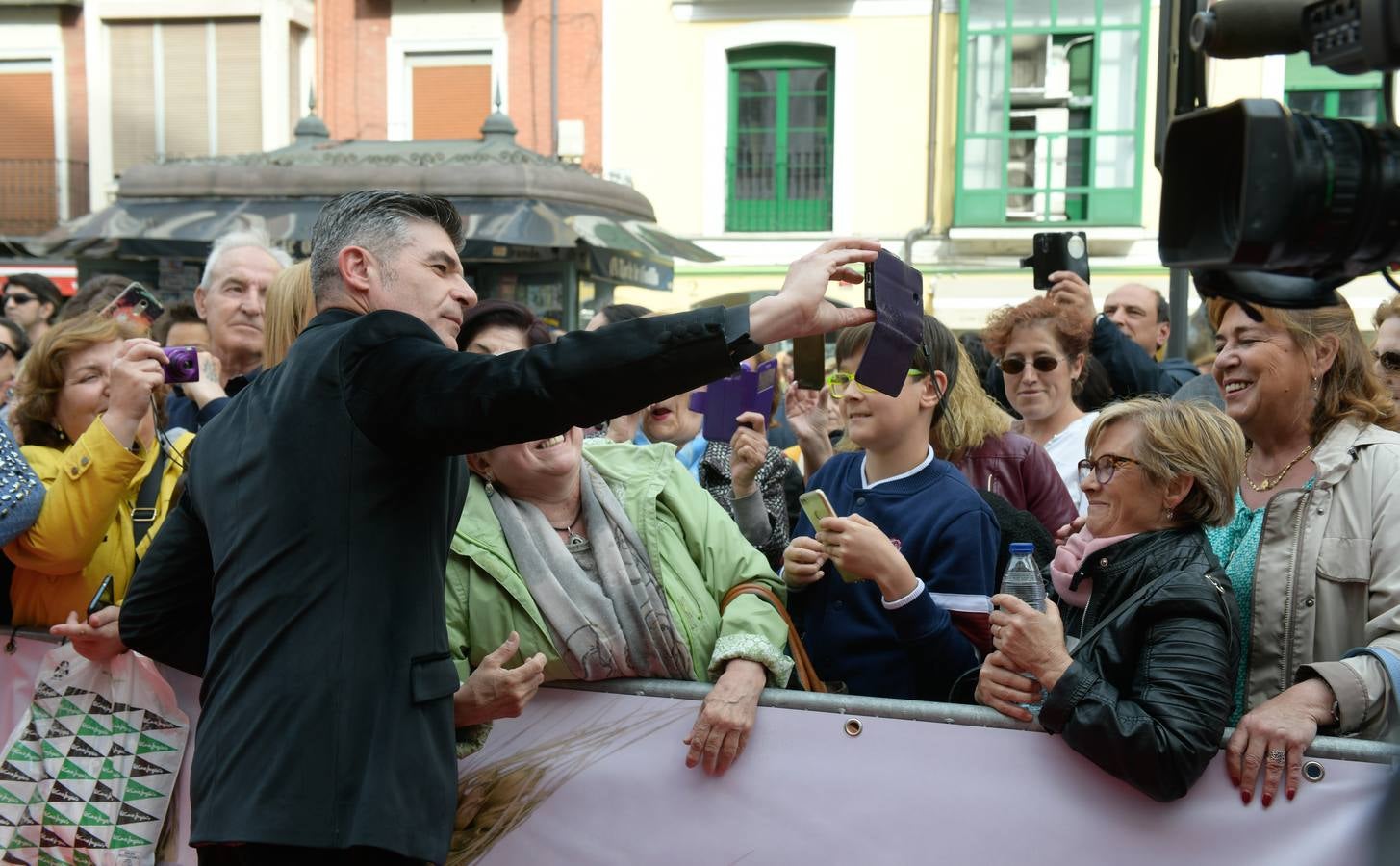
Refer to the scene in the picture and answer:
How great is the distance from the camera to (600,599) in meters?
3.00

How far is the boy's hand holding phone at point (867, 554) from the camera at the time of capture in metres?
3.00

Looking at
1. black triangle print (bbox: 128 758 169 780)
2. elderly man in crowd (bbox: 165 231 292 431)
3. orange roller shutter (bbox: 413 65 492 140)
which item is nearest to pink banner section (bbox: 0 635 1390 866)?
black triangle print (bbox: 128 758 169 780)

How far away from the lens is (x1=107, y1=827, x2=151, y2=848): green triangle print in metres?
3.38

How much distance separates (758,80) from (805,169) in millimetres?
1253

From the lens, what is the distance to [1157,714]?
2570 millimetres

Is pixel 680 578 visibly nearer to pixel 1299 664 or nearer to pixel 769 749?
pixel 769 749

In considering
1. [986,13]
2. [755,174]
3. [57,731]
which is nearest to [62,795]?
[57,731]

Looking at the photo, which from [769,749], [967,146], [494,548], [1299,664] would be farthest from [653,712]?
[967,146]

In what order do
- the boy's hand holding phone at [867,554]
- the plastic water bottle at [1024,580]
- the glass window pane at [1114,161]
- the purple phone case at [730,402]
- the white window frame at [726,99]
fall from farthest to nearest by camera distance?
1. the white window frame at [726,99]
2. the glass window pane at [1114,161]
3. the purple phone case at [730,402]
4. the boy's hand holding phone at [867,554]
5. the plastic water bottle at [1024,580]

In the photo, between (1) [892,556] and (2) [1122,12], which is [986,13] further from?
(1) [892,556]

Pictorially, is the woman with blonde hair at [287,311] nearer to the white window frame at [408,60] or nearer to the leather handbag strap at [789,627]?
the leather handbag strap at [789,627]

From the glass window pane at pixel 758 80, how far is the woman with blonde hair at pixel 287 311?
14.4 meters

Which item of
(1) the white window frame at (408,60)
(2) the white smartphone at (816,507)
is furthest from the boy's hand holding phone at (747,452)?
(1) the white window frame at (408,60)

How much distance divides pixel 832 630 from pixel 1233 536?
92 centimetres
